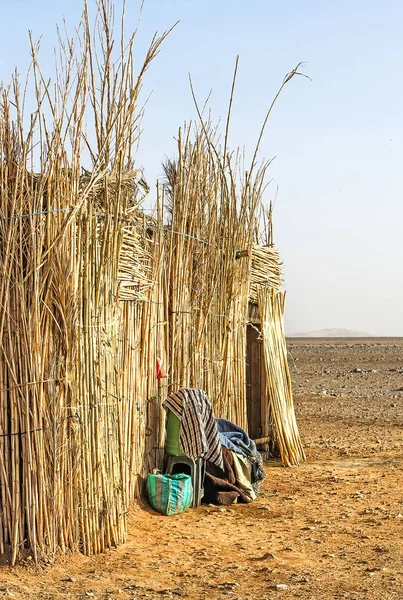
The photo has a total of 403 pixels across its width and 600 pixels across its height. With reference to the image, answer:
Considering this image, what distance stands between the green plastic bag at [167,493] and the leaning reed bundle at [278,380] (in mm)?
2007

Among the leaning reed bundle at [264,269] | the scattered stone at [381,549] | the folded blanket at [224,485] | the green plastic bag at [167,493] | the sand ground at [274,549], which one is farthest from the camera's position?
the leaning reed bundle at [264,269]

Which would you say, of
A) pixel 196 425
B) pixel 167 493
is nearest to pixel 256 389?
pixel 196 425

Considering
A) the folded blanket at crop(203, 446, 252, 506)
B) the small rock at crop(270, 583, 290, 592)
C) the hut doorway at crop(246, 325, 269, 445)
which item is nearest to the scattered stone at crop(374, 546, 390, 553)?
the small rock at crop(270, 583, 290, 592)

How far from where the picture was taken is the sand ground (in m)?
4.02

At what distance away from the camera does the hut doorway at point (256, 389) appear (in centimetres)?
784

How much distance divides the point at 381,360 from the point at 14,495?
1933cm

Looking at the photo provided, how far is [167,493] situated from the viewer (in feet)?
18.0

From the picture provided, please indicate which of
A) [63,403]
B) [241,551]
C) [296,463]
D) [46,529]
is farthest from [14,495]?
[296,463]

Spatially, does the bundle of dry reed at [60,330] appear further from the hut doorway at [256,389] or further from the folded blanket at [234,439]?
the hut doorway at [256,389]

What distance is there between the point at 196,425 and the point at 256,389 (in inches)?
93.6

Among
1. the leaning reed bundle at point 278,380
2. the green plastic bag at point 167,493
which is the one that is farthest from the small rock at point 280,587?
the leaning reed bundle at point 278,380

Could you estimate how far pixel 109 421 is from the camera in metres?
4.62

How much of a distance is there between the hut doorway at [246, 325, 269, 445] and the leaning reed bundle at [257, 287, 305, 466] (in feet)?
0.72

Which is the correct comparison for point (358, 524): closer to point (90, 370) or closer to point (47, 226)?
point (90, 370)
